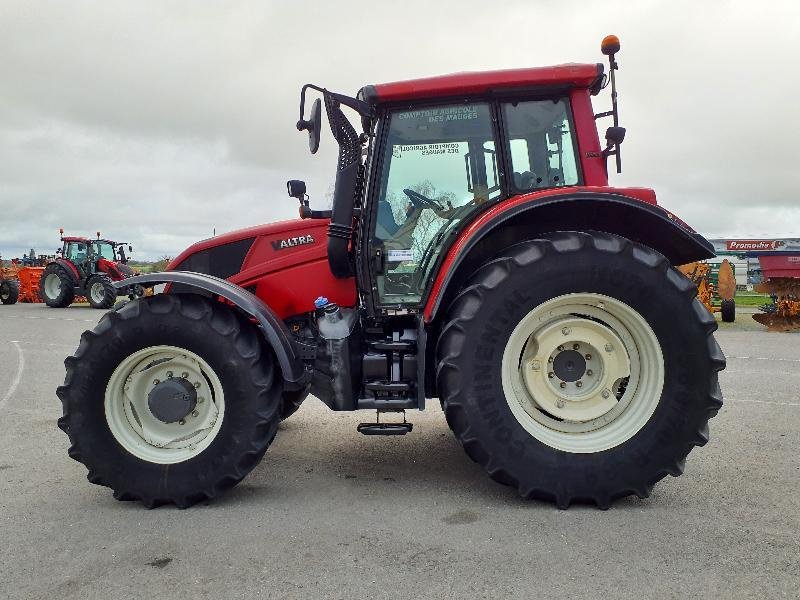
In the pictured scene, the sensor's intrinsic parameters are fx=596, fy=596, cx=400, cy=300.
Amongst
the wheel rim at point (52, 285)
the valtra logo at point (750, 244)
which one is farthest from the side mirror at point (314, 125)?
the valtra logo at point (750, 244)

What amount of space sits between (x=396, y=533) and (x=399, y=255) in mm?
1591

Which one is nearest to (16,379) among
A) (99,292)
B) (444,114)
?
(444,114)

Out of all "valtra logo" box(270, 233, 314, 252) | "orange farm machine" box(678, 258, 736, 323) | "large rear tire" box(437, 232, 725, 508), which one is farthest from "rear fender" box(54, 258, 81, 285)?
"large rear tire" box(437, 232, 725, 508)

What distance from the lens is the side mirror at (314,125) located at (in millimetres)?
3473

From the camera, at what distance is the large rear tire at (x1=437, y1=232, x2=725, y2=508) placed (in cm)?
302

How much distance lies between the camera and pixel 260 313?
3.22m

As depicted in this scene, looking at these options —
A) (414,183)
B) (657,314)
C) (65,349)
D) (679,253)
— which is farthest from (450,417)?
(65,349)

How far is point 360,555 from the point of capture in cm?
255

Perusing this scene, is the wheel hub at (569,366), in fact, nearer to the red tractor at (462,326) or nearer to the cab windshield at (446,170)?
the red tractor at (462,326)

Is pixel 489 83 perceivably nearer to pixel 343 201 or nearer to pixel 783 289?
pixel 343 201

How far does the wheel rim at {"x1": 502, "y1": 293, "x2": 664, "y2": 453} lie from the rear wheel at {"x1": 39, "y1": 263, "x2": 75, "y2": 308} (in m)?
20.9

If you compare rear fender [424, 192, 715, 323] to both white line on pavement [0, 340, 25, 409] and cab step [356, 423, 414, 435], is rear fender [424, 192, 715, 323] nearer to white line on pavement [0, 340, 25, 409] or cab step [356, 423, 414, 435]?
cab step [356, 423, 414, 435]

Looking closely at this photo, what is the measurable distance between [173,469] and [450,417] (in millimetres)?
1478

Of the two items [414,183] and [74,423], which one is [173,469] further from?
[414,183]
